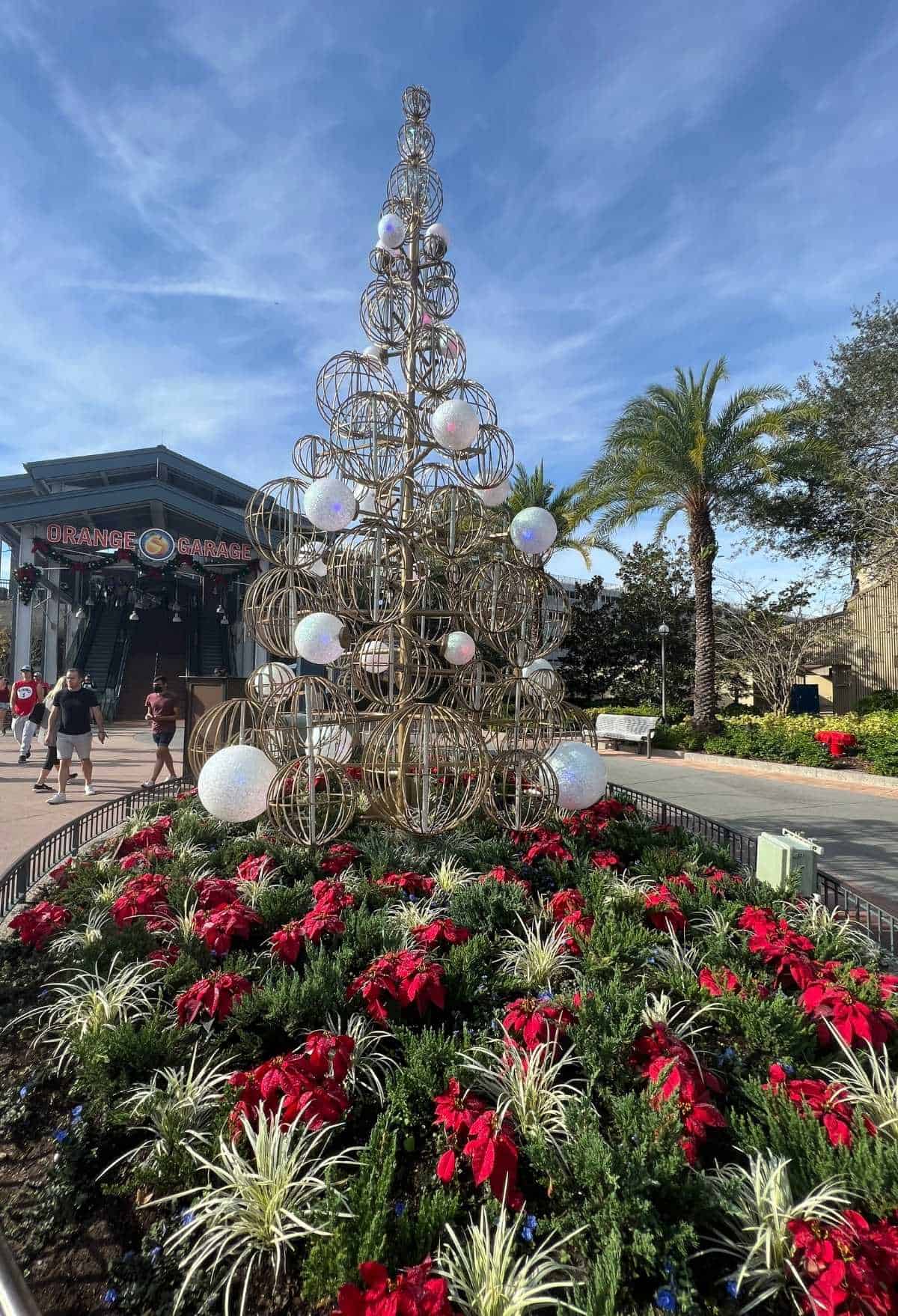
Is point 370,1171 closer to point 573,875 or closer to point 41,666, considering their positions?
point 573,875

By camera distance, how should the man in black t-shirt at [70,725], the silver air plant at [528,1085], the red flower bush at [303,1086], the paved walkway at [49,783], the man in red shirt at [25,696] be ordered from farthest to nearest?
the man in red shirt at [25,696], the man in black t-shirt at [70,725], the paved walkway at [49,783], the silver air plant at [528,1085], the red flower bush at [303,1086]

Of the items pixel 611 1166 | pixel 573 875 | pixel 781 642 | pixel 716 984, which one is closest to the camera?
pixel 611 1166

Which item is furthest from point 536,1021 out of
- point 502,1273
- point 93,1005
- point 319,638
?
point 319,638

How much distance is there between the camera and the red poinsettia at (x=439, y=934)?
3131mm

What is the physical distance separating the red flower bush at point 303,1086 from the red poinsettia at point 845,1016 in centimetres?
190

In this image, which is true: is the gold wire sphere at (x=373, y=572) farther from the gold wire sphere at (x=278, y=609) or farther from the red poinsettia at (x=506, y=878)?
the red poinsettia at (x=506, y=878)

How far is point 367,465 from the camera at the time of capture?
5301 mm

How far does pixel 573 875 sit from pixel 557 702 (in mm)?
1435

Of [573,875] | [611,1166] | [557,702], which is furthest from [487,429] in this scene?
[611,1166]

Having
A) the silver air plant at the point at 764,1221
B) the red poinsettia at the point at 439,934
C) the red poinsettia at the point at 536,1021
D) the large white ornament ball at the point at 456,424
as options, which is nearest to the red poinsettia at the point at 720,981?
the red poinsettia at the point at 536,1021

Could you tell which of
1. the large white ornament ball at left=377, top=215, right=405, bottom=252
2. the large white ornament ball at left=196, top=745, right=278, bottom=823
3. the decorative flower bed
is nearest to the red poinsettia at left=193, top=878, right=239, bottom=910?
the decorative flower bed

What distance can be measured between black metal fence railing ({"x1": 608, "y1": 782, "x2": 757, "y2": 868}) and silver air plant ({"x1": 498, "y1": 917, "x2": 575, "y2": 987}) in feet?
→ 7.39

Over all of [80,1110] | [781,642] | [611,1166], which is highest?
[781,642]

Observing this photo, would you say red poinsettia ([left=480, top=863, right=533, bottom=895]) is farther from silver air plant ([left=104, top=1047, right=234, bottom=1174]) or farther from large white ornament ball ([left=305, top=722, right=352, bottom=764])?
silver air plant ([left=104, top=1047, right=234, bottom=1174])
